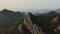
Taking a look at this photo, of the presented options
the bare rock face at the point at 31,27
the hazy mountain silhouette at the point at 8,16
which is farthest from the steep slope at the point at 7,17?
the bare rock face at the point at 31,27

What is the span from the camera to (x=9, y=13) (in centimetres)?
133

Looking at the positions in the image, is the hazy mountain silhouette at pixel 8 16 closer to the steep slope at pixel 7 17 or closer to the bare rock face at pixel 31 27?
the steep slope at pixel 7 17

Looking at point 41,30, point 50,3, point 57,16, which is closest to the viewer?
point 41,30

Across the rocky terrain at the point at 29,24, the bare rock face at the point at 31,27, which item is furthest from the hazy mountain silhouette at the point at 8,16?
the bare rock face at the point at 31,27

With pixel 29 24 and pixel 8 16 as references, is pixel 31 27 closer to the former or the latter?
pixel 29 24

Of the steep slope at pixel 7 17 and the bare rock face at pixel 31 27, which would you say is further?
the steep slope at pixel 7 17

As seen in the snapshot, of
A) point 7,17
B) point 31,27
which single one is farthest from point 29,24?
point 7,17

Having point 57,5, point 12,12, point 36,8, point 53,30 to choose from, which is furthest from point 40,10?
point 53,30

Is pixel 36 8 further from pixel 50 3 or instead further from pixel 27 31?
pixel 27 31

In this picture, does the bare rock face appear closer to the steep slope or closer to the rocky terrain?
the rocky terrain

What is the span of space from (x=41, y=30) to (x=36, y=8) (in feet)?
1.39

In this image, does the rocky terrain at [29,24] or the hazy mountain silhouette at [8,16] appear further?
the hazy mountain silhouette at [8,16]

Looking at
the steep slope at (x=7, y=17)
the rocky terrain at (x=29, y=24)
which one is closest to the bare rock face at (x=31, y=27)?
the rocky terrain at (x=29, y=24)

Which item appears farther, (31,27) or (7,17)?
(7,17)
